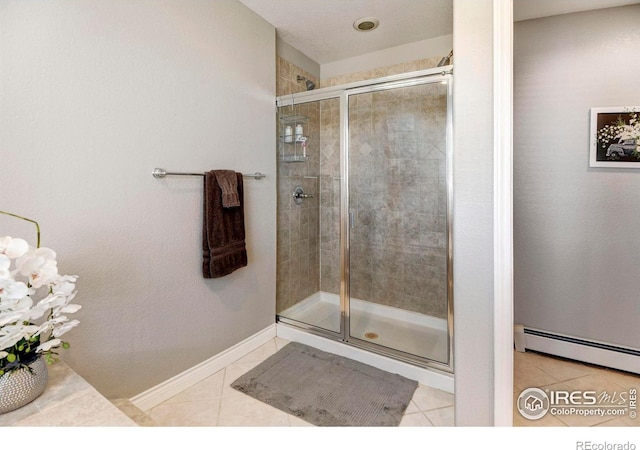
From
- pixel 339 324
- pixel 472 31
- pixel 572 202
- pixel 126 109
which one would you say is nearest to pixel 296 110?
pixel 126 109

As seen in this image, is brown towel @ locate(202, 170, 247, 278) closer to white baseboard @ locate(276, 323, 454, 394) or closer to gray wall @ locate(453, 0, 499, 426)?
white baseboard @ locate(276, 323, 454, 394)

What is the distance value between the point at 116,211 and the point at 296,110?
1535 millimetres

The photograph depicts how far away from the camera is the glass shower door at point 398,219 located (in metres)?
2.28

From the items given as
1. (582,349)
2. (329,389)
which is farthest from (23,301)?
(582,349)

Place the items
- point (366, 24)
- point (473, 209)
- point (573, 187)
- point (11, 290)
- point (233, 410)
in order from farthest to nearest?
point (366, 24), point (573, 187), point (233, 410), point (473, 209), point (11, 290)

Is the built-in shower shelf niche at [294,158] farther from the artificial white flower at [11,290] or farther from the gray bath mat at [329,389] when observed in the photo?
the artificial white flower at [11,290]

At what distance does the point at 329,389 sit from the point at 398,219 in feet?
4.61

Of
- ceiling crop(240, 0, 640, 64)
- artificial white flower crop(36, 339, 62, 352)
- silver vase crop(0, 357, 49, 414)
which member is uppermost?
ceiling crop(240, 0, 640, 64)

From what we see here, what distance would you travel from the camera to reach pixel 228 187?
1.90m

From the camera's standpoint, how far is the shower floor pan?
2.17 m

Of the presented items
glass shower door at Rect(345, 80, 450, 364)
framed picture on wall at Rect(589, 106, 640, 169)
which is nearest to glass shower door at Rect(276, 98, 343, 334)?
glass shower door at Rect(345, 80, 450, 364)

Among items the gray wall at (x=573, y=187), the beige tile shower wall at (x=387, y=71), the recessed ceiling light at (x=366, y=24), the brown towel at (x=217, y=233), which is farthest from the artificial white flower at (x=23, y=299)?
the beige tile shower wall at (x=387, y=71)

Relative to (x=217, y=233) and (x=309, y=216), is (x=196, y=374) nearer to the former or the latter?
(x=217, y=233)

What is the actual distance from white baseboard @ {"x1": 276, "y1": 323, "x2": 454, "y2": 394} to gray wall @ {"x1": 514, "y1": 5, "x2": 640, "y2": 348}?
0.87m
